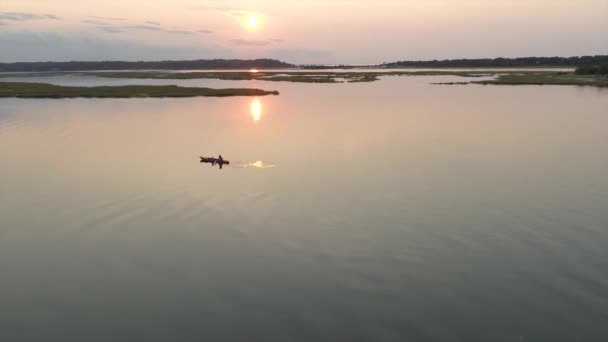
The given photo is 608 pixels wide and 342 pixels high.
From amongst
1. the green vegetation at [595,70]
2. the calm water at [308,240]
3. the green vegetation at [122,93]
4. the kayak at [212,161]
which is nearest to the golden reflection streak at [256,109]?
the green vegetation at [122,93]

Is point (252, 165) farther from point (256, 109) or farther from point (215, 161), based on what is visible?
point (256, 109)

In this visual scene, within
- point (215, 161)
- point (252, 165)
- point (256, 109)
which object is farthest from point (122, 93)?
point (252, 165)

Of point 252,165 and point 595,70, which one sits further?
point 595,70

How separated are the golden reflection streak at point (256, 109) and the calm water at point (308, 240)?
15.8 metres

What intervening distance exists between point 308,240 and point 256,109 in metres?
45.6

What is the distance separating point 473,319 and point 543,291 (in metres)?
2.55

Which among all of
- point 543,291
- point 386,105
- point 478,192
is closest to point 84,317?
point 543,291

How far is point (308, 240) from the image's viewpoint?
16.9m

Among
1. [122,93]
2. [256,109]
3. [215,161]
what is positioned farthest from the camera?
[122,93]

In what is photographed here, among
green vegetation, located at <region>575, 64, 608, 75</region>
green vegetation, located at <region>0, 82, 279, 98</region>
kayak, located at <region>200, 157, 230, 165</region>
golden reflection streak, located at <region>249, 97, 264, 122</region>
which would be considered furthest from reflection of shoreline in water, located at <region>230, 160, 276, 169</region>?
green vegetation, located at <region>575, 64, 608, 75</region>

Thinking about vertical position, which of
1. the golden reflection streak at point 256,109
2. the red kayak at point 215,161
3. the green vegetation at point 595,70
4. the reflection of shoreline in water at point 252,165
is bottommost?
the golden reflection streak at point 256,109

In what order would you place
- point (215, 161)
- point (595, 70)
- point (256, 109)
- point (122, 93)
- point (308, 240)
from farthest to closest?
point (595, 70) < point (122, 93) < point (256, 109) < point (215, 161) < point (308, 240)

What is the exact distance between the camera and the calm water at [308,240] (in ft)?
38.8

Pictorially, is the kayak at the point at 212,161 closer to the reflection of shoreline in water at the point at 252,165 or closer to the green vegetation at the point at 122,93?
the reflection of shoreline in water at the point at 252,165
